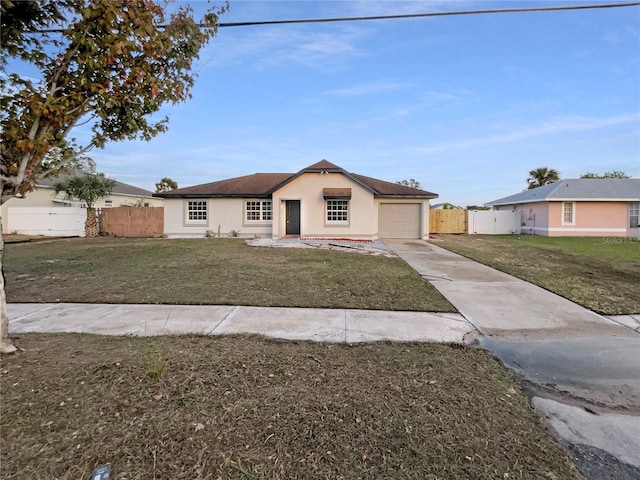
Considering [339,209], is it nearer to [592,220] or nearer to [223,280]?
[223,280]

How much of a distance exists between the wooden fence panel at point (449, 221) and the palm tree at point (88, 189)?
2465 centimetres

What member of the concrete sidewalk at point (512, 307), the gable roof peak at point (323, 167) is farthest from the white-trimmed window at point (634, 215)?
the concrete sidewalk at point (512, 307)

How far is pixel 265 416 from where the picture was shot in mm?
2797

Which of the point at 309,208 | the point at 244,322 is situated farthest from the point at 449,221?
the point at 244,322

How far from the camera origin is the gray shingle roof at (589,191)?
25.4 metres

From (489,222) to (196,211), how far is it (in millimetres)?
23793

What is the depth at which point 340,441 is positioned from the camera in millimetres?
2510

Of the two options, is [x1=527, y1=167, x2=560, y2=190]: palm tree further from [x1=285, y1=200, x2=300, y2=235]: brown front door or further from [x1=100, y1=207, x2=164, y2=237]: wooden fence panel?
[x1=100, y1=207, x2=164, y2=237]: wooden fence panel

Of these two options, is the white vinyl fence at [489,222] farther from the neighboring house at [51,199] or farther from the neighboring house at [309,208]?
the neighboring house at [51,199]

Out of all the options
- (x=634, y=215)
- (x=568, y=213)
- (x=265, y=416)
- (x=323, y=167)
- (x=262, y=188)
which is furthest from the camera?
(x=568, y=213)

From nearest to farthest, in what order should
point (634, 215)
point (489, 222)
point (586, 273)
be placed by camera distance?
point (586, 273)
point (634, 215)
point (489, 222)

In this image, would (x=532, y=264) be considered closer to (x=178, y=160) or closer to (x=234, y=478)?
(x=234, y=478)

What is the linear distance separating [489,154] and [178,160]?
23.6 meters

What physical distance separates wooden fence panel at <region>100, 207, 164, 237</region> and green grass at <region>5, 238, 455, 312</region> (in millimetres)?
9521
